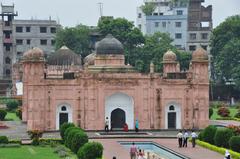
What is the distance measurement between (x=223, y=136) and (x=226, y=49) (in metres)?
40.1

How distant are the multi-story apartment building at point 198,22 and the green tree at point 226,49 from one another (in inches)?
520

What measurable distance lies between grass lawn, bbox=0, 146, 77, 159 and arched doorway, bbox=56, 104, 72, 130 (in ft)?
30.8

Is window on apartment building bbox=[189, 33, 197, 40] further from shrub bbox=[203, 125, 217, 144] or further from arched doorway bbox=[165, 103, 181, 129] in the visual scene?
shrub bbox=[203, 125, 217, 144]

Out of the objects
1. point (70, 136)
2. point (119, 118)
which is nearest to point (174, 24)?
point (119, 118)

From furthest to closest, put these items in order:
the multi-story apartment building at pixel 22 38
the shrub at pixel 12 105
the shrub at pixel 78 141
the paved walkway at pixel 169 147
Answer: the multi-story apartment building at pixel 22 38 → the shrub at pixel 12 105 → the shrub at pixel 78 141 → the paved walkway at pixel 169 147

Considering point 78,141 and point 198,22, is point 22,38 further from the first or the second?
point 78,141

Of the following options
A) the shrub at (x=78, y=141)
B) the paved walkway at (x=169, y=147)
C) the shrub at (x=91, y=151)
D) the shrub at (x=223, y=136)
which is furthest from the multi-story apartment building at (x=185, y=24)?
the shrub at (x=91, y=151)

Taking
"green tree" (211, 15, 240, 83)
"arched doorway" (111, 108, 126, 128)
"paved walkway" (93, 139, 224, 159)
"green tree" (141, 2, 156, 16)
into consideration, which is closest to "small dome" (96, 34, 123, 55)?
"arched doorway" (111, 108, 126, 128)

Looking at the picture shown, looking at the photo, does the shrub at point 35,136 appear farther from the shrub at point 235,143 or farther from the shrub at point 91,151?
the shrub at point 235,143

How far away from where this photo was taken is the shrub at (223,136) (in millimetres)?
34312

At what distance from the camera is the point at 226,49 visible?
73.7m

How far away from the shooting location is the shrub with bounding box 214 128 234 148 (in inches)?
1351

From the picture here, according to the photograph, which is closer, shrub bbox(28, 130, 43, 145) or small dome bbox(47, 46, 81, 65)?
shrub bbox(28, 130, 43, 145)

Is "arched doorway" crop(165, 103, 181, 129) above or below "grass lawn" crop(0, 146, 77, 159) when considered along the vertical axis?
above
